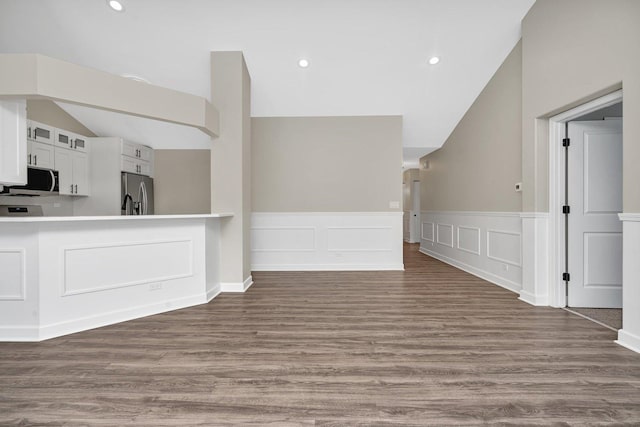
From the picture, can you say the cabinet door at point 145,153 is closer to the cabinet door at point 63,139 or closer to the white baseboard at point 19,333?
the cabinet door at point 63,139

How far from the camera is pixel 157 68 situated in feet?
13.6

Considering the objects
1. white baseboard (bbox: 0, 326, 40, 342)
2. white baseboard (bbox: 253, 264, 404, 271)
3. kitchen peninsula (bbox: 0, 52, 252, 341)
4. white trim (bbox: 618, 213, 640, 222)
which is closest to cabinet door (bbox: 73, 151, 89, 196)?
kitchen peninsula (bbox: 0, 52, 252, 341)

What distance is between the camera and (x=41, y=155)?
443 cm

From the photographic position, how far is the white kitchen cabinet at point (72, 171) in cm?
471

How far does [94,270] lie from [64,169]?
326 cm

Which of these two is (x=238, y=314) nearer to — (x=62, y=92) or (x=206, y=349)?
(x=206, y=349)

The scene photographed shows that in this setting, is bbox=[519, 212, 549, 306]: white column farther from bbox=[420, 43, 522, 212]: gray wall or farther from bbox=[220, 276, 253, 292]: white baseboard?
bbox=[220, 276, 253, 292]: white baseboard

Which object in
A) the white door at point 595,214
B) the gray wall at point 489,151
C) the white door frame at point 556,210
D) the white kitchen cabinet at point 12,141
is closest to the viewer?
the white kitchen cabinet at point 12,141

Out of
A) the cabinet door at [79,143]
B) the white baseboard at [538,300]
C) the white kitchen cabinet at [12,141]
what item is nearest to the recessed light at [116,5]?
the white kitchen cabinet at [12,141]

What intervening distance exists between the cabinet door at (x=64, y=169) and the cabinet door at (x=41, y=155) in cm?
11

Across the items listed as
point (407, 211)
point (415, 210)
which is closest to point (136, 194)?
point (415, 210)

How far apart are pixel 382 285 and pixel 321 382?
257 cm

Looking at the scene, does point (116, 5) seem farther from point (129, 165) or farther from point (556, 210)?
point (556, 210)

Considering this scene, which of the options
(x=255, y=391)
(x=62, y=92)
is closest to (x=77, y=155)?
(x=62, y=92)
